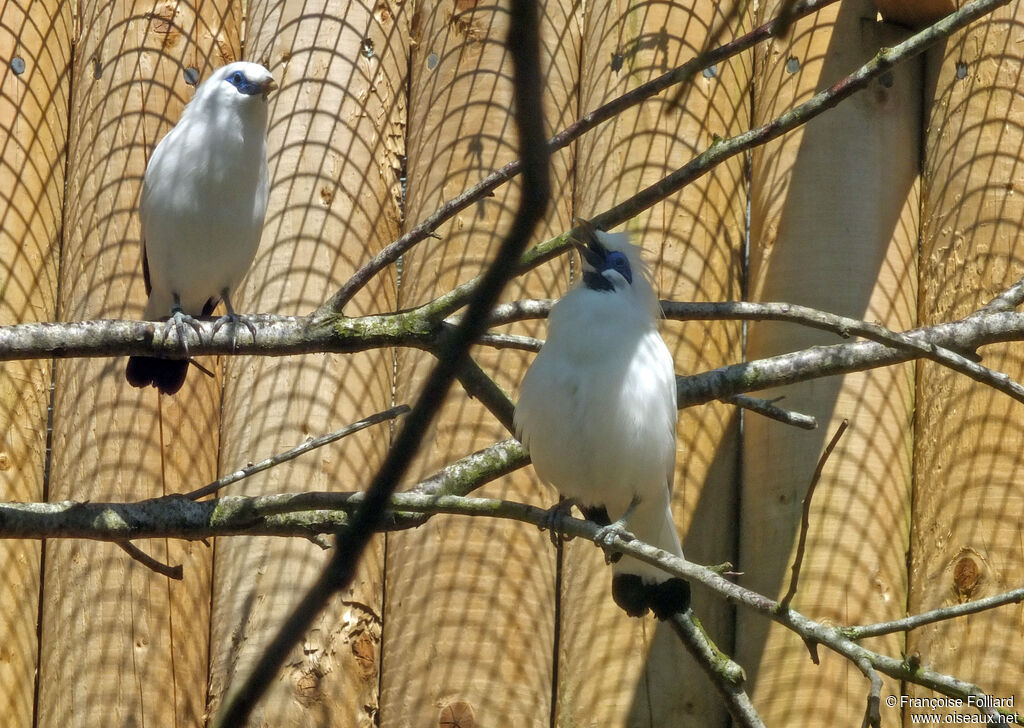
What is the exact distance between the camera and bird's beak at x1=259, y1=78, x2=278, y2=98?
4.71 meters

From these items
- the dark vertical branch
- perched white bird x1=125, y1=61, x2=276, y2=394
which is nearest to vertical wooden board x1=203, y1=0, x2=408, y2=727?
perched white bird x1=125, y1=61, x2=276, y2=394

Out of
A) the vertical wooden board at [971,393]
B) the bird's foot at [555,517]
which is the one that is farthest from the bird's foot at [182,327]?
the vertical wooden board at [971,393]

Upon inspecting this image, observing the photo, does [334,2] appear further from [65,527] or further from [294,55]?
[65,527]

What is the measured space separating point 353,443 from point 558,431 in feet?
3.67

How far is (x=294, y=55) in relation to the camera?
203 inches

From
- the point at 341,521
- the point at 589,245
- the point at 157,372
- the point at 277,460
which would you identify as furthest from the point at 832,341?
the point at 157,372

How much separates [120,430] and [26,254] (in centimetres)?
83

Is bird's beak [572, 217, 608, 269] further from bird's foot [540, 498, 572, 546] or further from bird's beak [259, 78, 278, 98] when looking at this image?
bird's beak [259, 78, 278, 98]

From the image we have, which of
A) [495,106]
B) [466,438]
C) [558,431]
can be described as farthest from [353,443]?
[495,106]

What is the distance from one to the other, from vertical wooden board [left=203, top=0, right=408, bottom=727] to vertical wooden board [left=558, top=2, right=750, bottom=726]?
0.79 metres

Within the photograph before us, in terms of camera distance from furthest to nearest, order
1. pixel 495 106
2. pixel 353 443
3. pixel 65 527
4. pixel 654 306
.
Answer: pixel 495 106 < pixel 353 443 < pixel 654 306 < pixel 65 527

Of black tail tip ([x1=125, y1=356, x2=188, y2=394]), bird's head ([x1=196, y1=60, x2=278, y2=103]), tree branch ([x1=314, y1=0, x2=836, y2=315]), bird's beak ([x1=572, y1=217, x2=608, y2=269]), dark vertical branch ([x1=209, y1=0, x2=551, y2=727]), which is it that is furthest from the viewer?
bird's head ([x1=196, y1=60, x2=278, y2=103])

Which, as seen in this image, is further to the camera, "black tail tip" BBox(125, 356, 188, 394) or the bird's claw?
"black tail tip" BBox(125, 356, 188, 394)

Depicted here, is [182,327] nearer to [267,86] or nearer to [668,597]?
[267,86]
